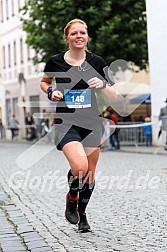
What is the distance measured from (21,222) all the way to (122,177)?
19.9ft

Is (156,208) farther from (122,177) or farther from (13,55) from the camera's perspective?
(13,55)

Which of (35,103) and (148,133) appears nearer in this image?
(148,133)

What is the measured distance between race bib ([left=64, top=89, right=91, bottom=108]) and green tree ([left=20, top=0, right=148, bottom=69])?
Answer: 23048 mm

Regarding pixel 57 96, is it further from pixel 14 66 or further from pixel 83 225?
pixel 14 66

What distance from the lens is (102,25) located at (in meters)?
30.2

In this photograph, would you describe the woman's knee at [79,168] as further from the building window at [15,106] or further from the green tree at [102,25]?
the building window at [15,106]

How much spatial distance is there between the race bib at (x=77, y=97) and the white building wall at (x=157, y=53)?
68.5 feet

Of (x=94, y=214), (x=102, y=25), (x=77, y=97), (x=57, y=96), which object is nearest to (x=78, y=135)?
(x=77, y=97)

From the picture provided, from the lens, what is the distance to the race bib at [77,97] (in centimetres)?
679

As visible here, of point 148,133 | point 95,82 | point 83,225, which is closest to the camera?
point 95,82

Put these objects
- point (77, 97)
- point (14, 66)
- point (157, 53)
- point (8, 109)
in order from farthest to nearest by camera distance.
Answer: point (8, 109), point (14, 66), point (157, 53), point (77, 97)

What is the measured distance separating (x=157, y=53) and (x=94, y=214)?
20092 millimetres

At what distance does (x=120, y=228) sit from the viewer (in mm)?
7301

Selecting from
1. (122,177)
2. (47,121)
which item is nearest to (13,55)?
(47,121)
